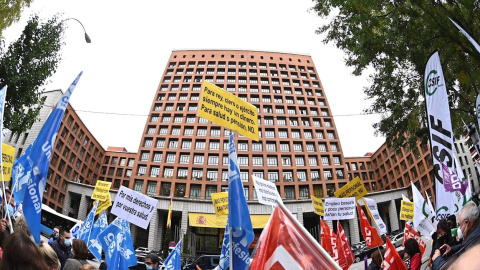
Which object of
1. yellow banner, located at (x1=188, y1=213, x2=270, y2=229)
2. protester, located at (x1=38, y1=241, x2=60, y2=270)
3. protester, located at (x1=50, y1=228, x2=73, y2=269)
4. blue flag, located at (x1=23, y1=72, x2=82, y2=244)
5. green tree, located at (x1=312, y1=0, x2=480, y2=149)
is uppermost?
green tree, located at (x1=312, y1=0, x2=480, y2=149)

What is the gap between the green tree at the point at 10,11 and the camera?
869 cm

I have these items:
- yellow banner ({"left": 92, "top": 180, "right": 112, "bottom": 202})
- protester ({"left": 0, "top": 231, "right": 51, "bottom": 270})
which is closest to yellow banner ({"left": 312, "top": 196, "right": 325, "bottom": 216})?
yellow banner ({"left": 92, "top": 180, "right": 112, "bottom": 202})

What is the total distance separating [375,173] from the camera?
2477 inches

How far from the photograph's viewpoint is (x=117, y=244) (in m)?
6.94

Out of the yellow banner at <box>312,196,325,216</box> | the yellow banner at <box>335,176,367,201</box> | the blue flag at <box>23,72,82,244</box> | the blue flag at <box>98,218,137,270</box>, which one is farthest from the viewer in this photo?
the yellow banner at <box>312,196,325,216</box>

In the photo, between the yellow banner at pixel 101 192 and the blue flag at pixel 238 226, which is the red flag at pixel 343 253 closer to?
the blue flag at pixel 238 226

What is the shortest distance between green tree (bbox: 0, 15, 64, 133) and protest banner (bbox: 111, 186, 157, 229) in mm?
4945

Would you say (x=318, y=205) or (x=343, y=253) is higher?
(x=318, y=205)

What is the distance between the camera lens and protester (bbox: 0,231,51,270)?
1.81 meters

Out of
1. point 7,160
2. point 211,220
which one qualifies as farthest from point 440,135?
point 211,220

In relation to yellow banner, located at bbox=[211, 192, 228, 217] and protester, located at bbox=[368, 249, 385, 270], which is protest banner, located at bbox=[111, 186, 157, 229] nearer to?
yellow banner, located at bbox=[211, 192, 228, 217]

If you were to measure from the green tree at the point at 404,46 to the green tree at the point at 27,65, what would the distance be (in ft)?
27.9

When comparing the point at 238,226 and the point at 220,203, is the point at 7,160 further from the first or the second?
the point at 238,226

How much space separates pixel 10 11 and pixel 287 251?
10.6 m
